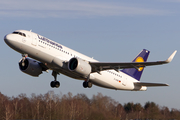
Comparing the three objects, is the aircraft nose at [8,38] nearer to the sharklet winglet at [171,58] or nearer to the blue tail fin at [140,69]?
the sharklet winglet at [171,58]

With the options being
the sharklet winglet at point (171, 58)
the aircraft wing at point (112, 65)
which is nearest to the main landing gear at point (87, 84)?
the aircraft wing at point (112, 65)

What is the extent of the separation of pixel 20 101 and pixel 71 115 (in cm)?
1476

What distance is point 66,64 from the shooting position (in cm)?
3528

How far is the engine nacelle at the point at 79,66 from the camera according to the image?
114 feet

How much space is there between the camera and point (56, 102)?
191 feet

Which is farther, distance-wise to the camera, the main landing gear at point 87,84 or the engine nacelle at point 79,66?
the main landing gear at point 87,84

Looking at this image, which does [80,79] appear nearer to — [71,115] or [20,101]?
[71,115]

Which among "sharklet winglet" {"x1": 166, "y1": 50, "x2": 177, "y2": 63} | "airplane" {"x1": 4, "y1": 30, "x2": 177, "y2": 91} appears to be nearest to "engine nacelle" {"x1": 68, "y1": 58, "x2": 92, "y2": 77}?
"airplane" {"x1": 4, "y1": 30, "x2": 177, "y2": 91}

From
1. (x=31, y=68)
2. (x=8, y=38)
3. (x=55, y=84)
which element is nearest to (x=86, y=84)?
(x=55, y=84)

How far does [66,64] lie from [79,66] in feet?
5.15

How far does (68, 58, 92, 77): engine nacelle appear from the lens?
34.8 m

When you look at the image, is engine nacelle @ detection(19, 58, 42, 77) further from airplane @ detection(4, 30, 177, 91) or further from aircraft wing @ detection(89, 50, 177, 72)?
aircraft wing @ detection(89, 50, 177, 72)

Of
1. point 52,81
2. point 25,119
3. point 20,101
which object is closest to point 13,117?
point 25,119

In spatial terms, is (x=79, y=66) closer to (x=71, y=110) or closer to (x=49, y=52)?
(x=49, y=52)
